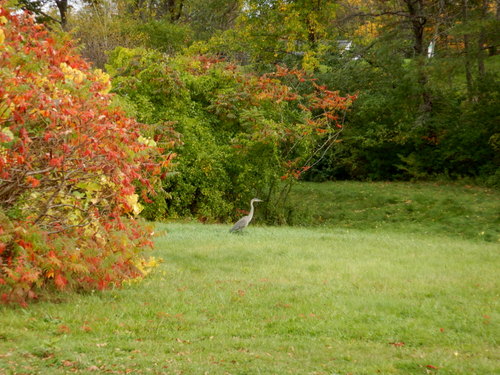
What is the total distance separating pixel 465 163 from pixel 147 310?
62.4 ft

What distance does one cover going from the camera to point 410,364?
5773 mm

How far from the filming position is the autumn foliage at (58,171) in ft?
22.9

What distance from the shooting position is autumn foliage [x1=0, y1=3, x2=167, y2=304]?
6965 millimetres

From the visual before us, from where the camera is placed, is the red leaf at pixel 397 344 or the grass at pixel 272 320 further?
the red leaf at pixel 397 344

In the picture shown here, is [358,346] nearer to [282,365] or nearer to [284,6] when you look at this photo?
[282,365]

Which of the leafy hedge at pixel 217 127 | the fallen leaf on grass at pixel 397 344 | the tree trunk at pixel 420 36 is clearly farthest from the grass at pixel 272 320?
the tree trunk at pixel 420 36

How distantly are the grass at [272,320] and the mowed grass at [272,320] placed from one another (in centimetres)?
2

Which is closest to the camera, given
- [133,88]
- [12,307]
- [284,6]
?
[12,307]

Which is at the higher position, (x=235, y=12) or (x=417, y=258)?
(x=235, y=12)

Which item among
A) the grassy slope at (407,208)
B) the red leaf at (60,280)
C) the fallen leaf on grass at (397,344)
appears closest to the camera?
the fallen leaf on grass at (397,344)

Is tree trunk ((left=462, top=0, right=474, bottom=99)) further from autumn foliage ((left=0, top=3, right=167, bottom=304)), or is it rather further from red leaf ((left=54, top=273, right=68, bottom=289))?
red leaf ((left=54, top=273, right=68, bottom=289))

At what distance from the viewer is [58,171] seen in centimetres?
736

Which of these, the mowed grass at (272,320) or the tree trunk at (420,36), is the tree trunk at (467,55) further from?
the mowed grass at (272,320)

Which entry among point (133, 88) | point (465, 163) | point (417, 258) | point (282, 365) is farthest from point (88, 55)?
point (282, 365)
